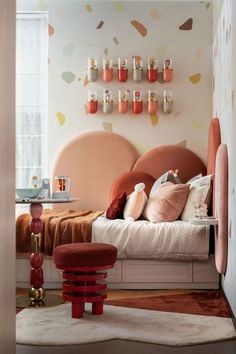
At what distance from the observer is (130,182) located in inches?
223

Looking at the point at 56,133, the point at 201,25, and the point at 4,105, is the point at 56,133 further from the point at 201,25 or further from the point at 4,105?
the point at 4,105

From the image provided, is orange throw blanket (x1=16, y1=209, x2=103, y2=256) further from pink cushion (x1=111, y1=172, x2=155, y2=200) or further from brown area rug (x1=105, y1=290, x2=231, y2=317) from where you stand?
pink cushion (x1=111, y1=172, x2=155, y2=200)

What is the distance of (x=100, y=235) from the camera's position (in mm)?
4605

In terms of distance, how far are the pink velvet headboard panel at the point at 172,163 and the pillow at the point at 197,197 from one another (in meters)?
0.76

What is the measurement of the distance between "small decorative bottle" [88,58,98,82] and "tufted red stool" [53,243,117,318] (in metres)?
2.49

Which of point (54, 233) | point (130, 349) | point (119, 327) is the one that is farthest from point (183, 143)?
point (130, 349)

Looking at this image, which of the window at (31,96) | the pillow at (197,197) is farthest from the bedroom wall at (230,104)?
the window at (31,96)

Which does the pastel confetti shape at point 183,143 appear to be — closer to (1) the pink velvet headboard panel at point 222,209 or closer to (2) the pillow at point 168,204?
(2) the pillow at point 168,204

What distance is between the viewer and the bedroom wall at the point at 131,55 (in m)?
5.80

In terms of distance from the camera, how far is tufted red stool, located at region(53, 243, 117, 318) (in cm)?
360

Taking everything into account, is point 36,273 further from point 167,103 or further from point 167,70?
point 167,70

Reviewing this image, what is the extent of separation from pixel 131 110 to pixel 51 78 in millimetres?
851

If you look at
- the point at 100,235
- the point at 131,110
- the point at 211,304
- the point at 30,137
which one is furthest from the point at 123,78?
the point at 211,304

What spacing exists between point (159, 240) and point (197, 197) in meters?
0.51
